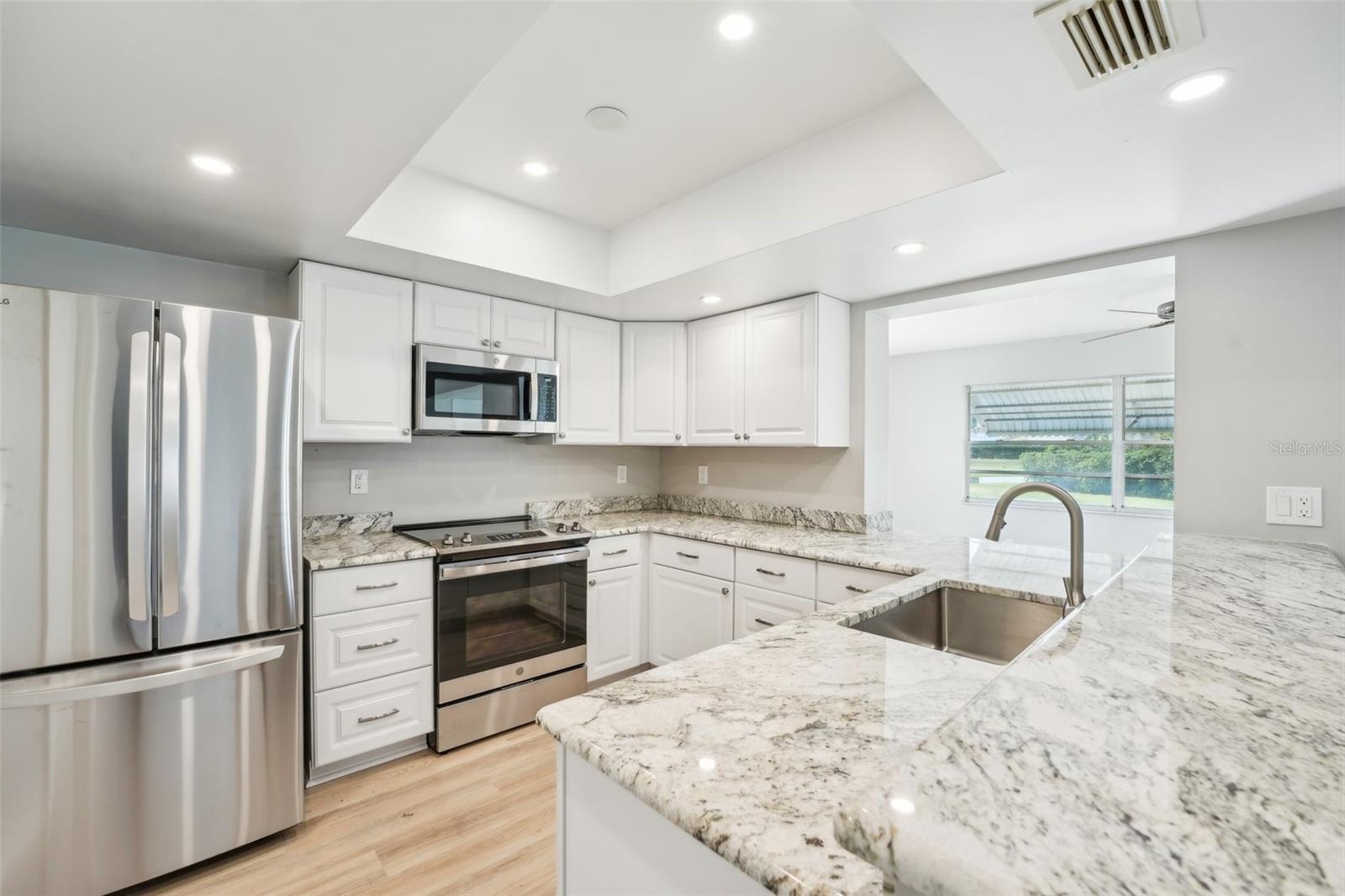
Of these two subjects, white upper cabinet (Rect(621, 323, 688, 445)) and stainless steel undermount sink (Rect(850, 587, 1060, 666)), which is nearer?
stainless steel undermount sink (Rect(850, 587, 1060, 666))

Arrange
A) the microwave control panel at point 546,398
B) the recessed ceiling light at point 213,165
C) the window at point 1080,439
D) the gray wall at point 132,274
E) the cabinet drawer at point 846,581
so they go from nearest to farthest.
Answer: the recessed ceiling light at point 213,165
the gray wall at point 132,274
the cabinet drawer at point 846,581
the microwave control panel at point 546,398
the window at point 1080,439

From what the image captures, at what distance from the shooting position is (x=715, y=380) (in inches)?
132

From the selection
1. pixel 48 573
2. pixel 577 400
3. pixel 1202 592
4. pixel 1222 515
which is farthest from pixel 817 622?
pixel 577 400

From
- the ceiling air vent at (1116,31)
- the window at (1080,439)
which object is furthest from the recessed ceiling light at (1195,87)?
the window at (1080,439)

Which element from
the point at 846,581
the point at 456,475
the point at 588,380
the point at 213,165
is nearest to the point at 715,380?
the point at 588,380

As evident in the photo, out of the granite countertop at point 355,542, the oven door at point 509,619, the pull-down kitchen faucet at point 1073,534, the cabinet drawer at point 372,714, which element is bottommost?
the cabinet drawer at point 372,714

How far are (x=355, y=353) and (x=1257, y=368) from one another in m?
3.50

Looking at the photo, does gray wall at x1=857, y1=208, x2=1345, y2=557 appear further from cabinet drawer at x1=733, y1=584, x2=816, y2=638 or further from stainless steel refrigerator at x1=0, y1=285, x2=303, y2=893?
stainless steel refrigerator at x1=0, y1=285, x2=303, y2=893

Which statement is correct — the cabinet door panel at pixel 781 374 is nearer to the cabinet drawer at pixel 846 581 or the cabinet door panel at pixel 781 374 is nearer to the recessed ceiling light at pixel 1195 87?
the cabinet drawer at pixel 846 581

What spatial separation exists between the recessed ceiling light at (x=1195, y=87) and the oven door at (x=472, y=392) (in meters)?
2.54

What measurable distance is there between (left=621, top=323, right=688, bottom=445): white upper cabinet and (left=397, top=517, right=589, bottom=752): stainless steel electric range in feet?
2.78

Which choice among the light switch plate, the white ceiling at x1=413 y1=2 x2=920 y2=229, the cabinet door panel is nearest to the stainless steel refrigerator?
the white ceiling at x1=413 y1=2 x2=920 y2=229

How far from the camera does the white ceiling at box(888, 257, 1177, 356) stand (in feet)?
8.28

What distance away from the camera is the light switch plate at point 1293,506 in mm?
A: 1920
